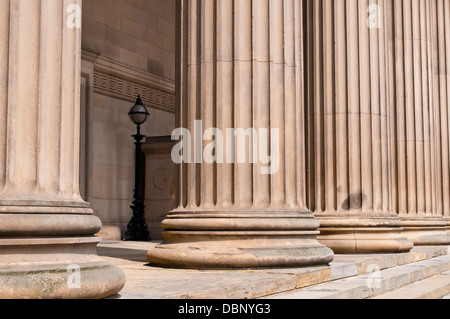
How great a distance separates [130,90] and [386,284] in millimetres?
17775

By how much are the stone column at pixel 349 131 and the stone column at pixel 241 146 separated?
405 cm

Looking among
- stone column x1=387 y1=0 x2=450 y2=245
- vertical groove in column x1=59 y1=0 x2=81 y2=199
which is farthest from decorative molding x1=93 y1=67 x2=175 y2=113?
vertical groove in column x1=59 y1=0 x2=81 y2=199

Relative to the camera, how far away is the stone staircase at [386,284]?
9047mm

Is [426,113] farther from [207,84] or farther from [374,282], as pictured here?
[207,84]

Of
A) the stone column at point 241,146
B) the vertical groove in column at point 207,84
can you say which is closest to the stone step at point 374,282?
the stone column at point 241,146

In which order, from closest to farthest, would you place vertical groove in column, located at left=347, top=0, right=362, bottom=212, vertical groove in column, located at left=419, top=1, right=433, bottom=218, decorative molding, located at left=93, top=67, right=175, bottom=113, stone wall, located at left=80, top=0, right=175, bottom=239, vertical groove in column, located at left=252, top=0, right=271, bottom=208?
vertical groove in column, located at left=252, top=0, right=271, bottom=208 < vertical groove in column, located at left=347, top=0, right=362, bottom=212 < vertical groove in column, located at left=419, top=1, right=433, bottom=218 < stone wall, located at left=80, top=0, right=175, bottom=239 < decorative molding, located at left=93, top=67, right=175, bottom=113

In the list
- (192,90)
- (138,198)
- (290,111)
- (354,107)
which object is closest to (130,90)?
(138,198)

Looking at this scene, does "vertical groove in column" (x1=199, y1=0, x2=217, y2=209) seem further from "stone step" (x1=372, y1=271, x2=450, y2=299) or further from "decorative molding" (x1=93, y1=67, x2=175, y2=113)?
"decorative molding" (x1=93, y1=67, x2=175, y2=113)

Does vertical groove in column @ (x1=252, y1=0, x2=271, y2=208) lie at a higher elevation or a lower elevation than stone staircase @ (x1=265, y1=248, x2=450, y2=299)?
higher

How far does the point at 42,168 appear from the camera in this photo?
6.78 metres

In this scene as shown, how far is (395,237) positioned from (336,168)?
192 centimetres

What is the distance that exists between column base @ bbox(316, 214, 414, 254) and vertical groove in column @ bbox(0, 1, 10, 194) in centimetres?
931

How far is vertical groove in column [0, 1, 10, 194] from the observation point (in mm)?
6555

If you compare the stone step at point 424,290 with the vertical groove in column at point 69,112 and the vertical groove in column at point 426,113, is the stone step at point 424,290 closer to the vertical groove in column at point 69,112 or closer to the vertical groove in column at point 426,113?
the vertical groove in column at point 69,112
